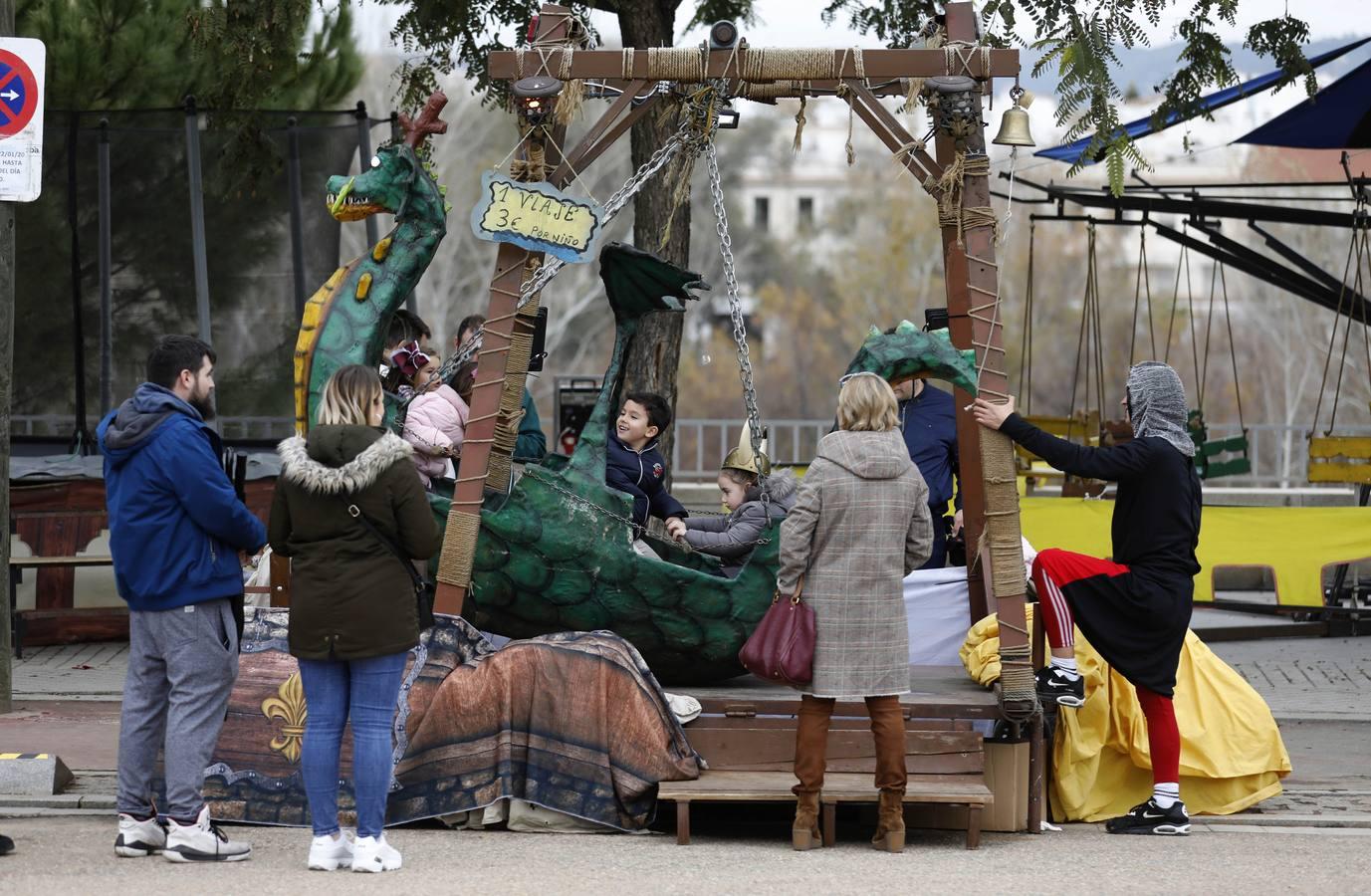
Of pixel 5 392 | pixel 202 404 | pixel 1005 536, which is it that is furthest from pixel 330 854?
pixel 5 392

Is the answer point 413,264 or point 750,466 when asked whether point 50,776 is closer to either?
point 413,264

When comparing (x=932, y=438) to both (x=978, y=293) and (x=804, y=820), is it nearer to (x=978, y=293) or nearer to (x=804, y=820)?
(x=978, y=293)

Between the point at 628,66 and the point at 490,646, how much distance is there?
2.40 metres

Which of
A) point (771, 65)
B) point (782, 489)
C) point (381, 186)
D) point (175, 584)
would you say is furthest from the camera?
point (381, 186)

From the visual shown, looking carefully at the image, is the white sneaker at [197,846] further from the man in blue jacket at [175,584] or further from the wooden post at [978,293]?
the wooden post at [978,293]

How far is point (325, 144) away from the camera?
12891mm

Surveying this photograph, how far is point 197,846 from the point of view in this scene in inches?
235

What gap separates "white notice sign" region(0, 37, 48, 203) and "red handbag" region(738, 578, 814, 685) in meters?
4.59

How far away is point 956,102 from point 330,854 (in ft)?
12.2

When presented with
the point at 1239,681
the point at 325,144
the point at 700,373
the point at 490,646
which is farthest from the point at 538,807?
the point at 700,373

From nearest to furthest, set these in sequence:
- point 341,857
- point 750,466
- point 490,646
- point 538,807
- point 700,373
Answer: point 341,857 < point 538,807 < point 490,646 < point 750,466 < point 700,373

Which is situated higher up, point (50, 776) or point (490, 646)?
point (490, 646)

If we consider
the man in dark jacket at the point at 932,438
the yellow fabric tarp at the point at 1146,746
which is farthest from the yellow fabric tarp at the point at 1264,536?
the yellow fabric tarp at the point at 1146,746

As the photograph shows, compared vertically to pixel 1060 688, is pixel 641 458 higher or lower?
higher
